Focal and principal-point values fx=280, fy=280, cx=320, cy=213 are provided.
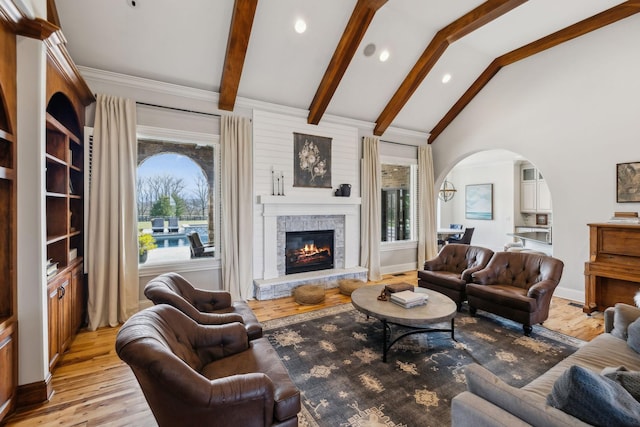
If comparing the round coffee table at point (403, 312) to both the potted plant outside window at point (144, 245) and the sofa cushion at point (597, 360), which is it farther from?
the potted plant outside window at point (144, 245)

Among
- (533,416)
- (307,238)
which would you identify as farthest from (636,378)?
(307,238)

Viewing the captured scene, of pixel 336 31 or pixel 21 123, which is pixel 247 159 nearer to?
pixel 336 31

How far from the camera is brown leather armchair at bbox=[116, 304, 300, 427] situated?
1267 millimetres

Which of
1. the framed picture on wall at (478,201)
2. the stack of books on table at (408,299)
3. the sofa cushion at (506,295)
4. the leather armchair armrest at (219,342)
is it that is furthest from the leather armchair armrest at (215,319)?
the framed picture on wall at (478,201)

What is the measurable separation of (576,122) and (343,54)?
3810 mm

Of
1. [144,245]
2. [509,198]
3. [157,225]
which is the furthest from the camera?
[509,198]

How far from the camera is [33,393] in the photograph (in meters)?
2.11

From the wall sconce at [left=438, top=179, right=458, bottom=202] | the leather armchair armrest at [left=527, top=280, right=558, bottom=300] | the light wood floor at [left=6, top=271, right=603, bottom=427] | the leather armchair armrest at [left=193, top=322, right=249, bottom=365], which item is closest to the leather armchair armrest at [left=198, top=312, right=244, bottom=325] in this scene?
the leather armchair armrest at [left=193, top=322, right=249, bottom=365]

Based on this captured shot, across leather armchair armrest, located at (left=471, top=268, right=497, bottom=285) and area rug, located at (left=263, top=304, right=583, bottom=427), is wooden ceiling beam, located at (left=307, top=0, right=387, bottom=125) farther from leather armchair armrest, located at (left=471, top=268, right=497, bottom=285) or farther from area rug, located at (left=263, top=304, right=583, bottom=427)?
leather armchair armrest, located at (left=471, top=268, right=497, bottom=285)

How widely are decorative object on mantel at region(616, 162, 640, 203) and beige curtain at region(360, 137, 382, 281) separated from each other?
352cm

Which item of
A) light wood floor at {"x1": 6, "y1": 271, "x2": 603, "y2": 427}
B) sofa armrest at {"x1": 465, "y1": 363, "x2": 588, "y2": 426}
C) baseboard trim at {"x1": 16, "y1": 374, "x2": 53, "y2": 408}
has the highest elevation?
sofa armrest at {"x1": 465, "y1": 363, "x2": 588, "y2": 426}

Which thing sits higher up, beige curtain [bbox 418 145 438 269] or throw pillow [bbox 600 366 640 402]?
beige curtain [bbox 418 145 438 269]

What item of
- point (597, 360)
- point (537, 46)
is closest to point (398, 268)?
point (597, 360)

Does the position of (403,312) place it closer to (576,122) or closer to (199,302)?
(199,302)
